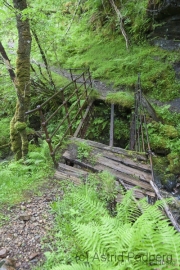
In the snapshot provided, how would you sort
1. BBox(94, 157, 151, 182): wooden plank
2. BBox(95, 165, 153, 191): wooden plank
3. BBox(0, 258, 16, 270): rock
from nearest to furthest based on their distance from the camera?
BBox(0, 258, 16, 270): rock → BBox(95, 165, 153, 191): wooden plank → BBox(94, 157, 151, 182): wooden plank

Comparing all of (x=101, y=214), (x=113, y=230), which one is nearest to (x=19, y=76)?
(x=101, y=214)

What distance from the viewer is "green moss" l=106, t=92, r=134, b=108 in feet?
24.6

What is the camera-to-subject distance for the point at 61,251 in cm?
266

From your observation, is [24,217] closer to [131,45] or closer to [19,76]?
[19,76]

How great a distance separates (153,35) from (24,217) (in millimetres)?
9761

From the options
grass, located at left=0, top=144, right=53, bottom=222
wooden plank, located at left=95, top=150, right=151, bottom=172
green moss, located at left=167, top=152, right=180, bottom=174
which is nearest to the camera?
grass, located at left=0, top=144, right=53, bottom=222

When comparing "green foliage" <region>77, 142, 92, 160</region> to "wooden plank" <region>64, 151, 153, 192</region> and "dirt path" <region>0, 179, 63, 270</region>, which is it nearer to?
"wooden plank" <region>64, 151, 153, 192</region>

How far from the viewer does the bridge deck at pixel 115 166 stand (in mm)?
4277

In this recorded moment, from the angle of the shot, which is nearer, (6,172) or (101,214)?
(101,214)

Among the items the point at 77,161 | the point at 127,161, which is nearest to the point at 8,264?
the point at 77,161

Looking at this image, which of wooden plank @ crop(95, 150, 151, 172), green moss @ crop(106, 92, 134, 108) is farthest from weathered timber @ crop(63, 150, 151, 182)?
green moss @ crop(106, 92, 134, 108)

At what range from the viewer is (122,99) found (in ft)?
25.2

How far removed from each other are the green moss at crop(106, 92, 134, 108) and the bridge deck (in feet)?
8.92

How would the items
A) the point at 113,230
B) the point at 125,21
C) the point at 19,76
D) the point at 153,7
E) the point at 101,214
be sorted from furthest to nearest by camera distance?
the point at 125,21
the point at 153,7
the point at 19,76
the point at 101,214
the point at 113,230
